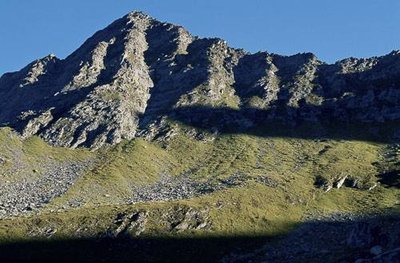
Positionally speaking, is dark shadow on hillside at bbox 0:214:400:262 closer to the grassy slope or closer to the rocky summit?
the rocky summit

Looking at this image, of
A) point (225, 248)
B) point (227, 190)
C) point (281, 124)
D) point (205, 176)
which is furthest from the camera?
point (281, 124)

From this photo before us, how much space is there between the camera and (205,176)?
5497 inches

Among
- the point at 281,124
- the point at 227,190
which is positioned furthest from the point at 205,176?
the point at 281,124

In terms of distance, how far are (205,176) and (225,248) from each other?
50.3 m

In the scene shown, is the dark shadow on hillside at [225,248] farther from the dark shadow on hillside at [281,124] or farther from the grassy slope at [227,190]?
the dark shadow on hillside at [281,124]

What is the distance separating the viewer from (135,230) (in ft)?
311

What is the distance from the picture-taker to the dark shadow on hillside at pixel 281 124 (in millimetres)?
170375

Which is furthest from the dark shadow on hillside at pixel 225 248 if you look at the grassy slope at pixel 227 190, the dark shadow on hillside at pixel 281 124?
the dark shadow on hillside at pixel 281 124

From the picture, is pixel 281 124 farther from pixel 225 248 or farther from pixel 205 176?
pixel 225 248

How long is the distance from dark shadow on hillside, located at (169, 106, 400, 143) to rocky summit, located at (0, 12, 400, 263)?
53cm

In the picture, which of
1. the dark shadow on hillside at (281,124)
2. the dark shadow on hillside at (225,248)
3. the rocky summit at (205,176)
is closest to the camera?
the dark shadow on hillside at (225,248)

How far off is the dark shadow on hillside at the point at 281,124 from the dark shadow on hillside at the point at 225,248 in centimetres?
7618

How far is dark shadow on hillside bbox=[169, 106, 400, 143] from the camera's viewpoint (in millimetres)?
170375

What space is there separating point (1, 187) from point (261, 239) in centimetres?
5961
